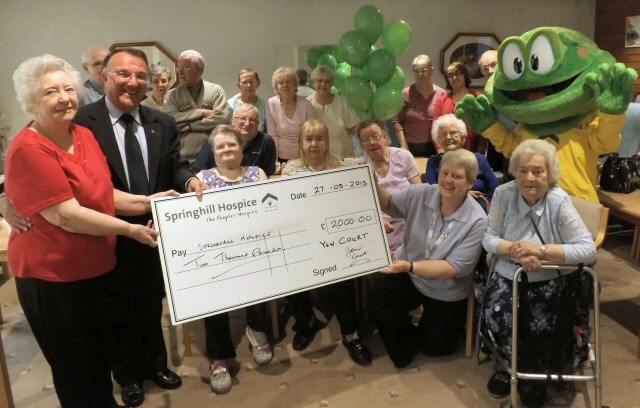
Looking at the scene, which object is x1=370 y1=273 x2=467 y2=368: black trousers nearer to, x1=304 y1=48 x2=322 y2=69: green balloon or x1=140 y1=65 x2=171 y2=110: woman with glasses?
x1=140 y1=65 x2=171 y2=110: woman with glasses

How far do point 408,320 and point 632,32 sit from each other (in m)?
4.66

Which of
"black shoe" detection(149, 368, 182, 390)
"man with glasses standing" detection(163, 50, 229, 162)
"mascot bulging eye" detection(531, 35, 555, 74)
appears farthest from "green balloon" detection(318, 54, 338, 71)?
"black shoe" detection(149, 368, 182, 390)

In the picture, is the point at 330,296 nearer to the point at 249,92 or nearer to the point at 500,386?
the point at 500,386

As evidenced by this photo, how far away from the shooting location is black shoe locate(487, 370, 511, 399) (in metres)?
2.13

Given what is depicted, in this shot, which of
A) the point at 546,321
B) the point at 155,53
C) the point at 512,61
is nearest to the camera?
the point at 546,321

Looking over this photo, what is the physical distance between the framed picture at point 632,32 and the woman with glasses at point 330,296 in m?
4.37

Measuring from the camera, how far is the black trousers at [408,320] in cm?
237

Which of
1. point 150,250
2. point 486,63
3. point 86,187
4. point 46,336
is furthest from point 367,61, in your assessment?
point 46,336

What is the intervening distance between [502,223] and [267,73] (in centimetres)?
369

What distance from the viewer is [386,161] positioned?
2756mm

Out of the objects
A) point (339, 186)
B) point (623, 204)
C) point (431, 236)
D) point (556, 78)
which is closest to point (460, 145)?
point (556, 78)

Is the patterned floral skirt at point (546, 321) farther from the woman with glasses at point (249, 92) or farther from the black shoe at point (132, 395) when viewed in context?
the woman with glasses at point (249, 92)

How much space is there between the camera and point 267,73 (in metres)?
5.22

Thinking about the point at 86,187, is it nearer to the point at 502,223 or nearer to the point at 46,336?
the point at 46,336
